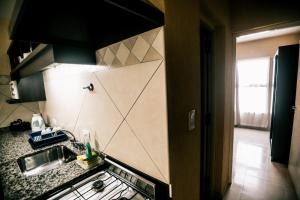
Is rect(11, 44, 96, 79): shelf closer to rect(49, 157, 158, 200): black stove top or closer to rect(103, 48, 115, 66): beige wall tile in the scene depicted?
rect(103, 48, 115, 66): beige wall tile

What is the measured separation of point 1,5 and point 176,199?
239cm

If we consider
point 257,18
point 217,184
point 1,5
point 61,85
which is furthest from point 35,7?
point 217,184

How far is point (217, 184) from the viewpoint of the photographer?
1.86 m

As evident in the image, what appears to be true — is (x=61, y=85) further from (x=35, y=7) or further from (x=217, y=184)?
(x=217, y=184)

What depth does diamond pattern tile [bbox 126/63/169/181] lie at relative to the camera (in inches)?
28.4

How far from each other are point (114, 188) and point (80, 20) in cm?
89

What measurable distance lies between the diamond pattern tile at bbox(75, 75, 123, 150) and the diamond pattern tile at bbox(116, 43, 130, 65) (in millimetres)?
270

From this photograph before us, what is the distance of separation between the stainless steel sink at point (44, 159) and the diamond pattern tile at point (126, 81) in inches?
29.8

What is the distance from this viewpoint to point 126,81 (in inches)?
33.9

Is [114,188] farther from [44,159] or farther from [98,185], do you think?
[44,159]

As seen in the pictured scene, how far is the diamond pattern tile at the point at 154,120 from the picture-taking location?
721mm

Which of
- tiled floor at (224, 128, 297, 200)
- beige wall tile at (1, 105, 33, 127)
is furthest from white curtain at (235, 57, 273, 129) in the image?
beige wall tile at (1, 105, 33, 127)

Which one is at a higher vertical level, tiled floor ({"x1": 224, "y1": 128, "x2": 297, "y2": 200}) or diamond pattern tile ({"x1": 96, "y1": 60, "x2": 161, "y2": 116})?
diamond pattern tile ({"x1": 96, "y1": 60, "x2": 161, "y2": 116})

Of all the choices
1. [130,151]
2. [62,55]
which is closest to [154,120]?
[130,151]
